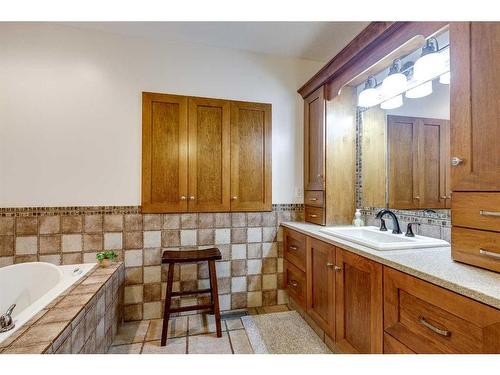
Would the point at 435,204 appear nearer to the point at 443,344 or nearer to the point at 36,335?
the point at 443,344

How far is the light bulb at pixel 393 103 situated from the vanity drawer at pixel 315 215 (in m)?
1.00

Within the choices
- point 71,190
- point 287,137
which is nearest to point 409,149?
point 287,137

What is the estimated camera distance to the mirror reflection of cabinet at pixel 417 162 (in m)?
1.50

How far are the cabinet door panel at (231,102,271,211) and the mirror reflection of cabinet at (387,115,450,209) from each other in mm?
1057

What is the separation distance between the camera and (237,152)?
2.19 meters

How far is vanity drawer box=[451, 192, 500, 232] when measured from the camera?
35.2 inches

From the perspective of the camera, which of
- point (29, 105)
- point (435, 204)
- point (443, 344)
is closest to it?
point (443, 344)

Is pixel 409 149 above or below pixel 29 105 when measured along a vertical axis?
below

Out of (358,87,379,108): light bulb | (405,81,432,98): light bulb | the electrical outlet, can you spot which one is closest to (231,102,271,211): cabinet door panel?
the electrical outlet

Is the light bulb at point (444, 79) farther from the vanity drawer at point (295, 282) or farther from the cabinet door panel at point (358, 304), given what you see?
the vanity drawer at point (295, 282)

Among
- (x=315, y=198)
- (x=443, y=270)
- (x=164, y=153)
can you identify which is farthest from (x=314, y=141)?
(x=443, y=270)

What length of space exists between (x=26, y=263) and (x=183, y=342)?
1.31 metres

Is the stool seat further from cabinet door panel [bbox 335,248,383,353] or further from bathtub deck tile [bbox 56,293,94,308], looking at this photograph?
cabinet door panel [bbox 335,248,383,353]

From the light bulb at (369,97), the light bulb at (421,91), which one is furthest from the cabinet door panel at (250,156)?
the light bulb at (421,91)
